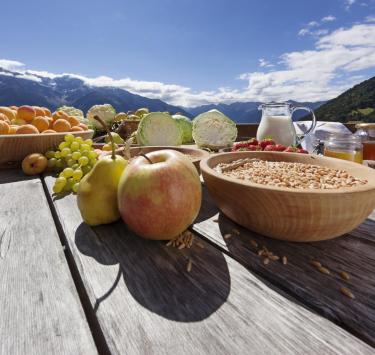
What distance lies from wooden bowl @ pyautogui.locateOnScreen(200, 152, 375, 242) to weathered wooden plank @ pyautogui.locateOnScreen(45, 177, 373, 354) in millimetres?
124

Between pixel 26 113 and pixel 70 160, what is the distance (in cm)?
77

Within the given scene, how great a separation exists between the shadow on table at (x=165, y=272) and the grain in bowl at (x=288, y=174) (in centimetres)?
24

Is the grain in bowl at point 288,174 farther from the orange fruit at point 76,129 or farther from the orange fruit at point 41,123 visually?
the orange fruit at point 41,123

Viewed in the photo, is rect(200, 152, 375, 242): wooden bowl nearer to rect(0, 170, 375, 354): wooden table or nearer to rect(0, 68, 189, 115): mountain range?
rect(0, 170, 375, 354): wooden table

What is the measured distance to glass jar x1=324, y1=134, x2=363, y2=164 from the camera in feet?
3.96

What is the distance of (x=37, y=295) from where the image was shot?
469 millimetres

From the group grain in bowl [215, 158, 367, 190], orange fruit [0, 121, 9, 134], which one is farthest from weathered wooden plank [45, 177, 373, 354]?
orange fruit [0, 121, 9, 134]

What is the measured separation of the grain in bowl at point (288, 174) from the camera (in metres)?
0.66

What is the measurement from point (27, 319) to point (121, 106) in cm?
11398

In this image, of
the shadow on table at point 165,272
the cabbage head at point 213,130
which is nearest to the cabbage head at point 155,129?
the cabbage head at point 213,130

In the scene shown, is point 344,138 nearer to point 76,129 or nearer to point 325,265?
point 325,265

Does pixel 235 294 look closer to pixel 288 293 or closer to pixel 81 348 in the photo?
pixel 288 293

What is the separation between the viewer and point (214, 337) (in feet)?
1.26

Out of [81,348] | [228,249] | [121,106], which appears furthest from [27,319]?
[121,106]
